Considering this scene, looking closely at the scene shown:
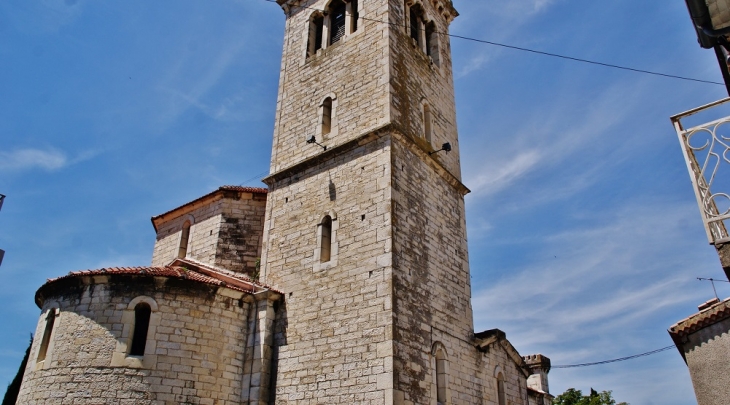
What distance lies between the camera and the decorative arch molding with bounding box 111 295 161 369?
10.8 metres

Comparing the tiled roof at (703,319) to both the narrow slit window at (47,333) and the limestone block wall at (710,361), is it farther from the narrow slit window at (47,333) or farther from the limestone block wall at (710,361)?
the narrow slit window at (47,333)

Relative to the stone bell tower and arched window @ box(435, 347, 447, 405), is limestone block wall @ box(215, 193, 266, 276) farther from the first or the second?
arched window @ box(435, 347, 447, 405)

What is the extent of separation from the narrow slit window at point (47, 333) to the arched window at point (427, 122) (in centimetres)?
942

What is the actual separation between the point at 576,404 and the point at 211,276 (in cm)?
2156

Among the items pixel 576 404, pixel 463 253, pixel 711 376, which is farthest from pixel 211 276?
pixel 576 404

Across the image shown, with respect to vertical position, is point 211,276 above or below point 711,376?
above

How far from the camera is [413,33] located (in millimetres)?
16453

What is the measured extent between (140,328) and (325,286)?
376 cm

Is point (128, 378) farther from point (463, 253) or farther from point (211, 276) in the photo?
point (463, 253)

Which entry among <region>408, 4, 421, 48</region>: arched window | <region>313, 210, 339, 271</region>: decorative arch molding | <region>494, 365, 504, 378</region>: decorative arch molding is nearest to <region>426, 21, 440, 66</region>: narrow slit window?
<region>408, 4, 421, 48</region>: arched window

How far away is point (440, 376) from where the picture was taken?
37.8ft

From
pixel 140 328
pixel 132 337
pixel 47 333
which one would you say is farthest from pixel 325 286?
pixel 47 333

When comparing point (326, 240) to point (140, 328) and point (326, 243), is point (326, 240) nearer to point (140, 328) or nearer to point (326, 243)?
point (326, 243)

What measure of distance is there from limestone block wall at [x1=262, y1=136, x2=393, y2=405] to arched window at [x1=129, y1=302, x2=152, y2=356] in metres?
2.63
